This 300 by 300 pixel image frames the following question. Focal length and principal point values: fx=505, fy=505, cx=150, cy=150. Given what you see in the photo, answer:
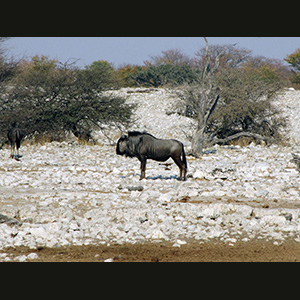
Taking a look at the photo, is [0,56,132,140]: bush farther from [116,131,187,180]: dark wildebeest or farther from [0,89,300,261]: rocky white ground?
[116,131,187,180]: dark wildebeest

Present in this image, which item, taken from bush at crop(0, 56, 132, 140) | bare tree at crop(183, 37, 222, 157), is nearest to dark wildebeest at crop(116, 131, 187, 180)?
bare tree at crop(183, 37, 222, 157)

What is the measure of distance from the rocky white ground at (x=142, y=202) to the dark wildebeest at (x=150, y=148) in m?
0.60

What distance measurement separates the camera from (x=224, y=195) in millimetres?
11305

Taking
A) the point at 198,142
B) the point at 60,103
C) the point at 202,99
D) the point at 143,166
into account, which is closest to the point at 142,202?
the point at 143,166

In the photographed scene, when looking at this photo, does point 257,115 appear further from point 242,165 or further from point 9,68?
point 9,68

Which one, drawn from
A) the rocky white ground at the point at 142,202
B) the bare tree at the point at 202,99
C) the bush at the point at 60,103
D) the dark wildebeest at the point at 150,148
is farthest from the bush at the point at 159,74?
the dark wildebeest at the point at 150,148

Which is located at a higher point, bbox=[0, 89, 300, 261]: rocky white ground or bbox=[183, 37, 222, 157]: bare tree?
bbox=[183, 37, 222, 157]: bare tree

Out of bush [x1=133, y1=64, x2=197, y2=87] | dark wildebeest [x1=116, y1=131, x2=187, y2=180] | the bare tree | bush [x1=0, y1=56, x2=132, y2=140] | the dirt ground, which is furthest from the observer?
bush [x1=133, y1=64, x2=197, y2=87]

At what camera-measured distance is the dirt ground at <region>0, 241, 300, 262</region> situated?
7039 millimetres

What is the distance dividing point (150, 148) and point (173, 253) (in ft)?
19.3

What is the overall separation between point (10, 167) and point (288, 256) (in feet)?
34.7

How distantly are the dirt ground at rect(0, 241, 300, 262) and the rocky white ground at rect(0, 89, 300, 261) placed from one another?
0.24 meters

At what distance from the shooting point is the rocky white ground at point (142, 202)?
833 cm

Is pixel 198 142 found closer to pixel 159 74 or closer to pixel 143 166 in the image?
pixel 143 166
